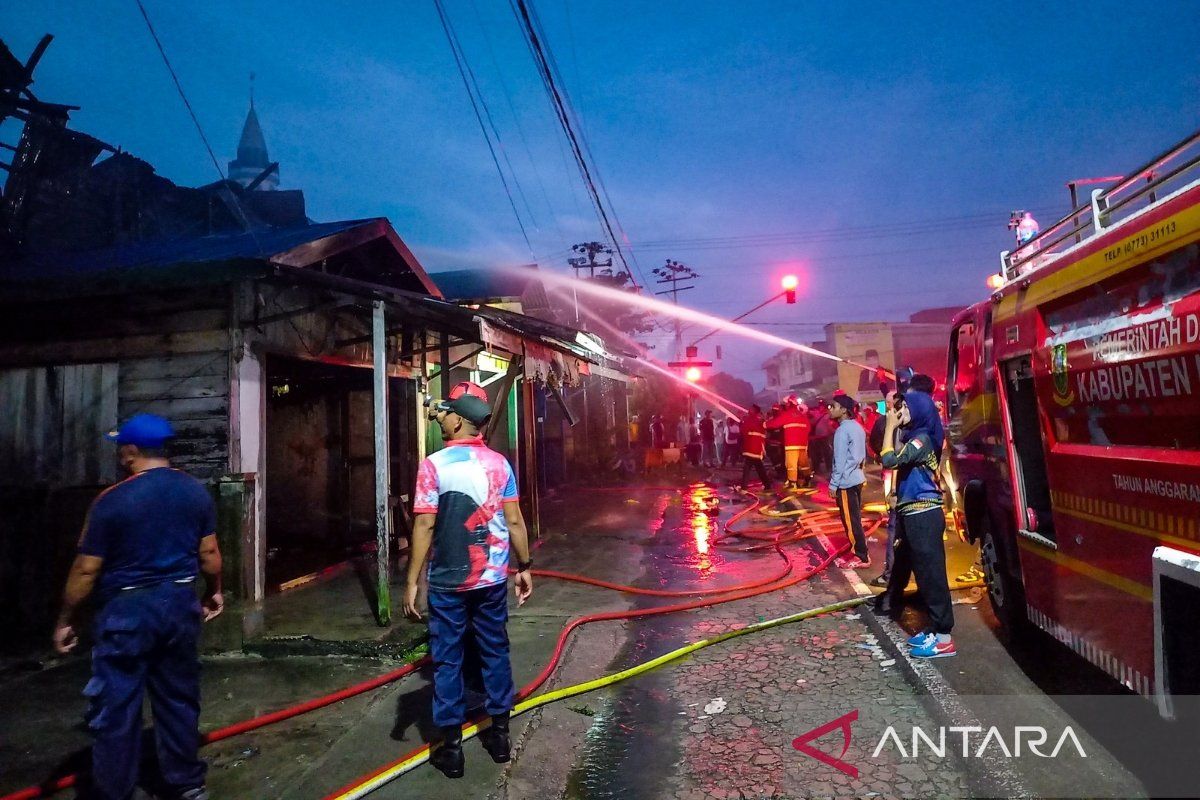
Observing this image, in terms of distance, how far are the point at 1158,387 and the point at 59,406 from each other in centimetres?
879

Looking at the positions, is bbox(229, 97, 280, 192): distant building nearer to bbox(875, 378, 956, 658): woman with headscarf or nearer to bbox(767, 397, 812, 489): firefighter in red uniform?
bbox(767, 397, 812, 489): firefighter in red uniform

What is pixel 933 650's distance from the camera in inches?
183

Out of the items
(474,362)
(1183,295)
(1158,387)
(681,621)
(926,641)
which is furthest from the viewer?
(474,362)

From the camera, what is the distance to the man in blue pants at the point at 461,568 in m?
3.43

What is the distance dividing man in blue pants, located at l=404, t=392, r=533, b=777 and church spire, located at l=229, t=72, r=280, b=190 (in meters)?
50.8

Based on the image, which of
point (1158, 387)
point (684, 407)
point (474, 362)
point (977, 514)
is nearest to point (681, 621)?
point (977, 514)

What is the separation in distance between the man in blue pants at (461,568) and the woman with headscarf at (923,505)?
3.02 m

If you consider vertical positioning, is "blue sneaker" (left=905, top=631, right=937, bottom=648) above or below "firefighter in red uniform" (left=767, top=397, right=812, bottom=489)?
below

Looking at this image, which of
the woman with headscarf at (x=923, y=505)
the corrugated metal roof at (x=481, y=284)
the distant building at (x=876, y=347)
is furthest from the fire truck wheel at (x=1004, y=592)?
the distant building at (x=876, y=347)

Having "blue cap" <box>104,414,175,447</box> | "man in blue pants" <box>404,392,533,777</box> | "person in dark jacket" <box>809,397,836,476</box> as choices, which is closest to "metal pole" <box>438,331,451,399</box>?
"man in blue pants" <box>404,392,533,777</box>

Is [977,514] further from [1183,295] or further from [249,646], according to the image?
[249,646]

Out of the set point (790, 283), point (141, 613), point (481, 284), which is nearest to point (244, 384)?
point (141, 613)

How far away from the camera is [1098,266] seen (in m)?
3.18

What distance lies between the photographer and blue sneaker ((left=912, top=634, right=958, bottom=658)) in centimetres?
465
